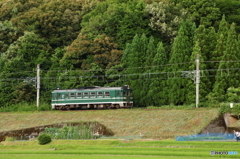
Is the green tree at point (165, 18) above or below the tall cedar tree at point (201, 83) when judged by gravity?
above

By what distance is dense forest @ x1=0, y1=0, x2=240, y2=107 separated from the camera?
152 feet

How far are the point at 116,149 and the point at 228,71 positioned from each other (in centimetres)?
1906

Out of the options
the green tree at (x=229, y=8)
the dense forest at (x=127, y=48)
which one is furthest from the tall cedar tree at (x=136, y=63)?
the green tree at (x=229, y=8)

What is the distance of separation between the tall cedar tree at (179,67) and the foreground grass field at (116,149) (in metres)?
16.2

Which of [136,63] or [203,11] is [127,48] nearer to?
[136,63]

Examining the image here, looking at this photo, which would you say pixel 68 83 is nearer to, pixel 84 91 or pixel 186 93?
pixel 84 91

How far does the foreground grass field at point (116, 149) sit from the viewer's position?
1032 inches

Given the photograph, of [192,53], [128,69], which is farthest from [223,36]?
[128,69]

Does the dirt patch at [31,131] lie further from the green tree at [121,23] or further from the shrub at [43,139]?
the green tree at [121,23]

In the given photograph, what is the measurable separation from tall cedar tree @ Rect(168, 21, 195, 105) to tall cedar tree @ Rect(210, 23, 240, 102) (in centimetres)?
347

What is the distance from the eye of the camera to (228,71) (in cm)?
4422

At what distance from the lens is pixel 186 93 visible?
46344 millimetres

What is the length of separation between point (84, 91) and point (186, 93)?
1050cm

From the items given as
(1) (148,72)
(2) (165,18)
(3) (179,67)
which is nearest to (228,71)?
(3) (179,67)
